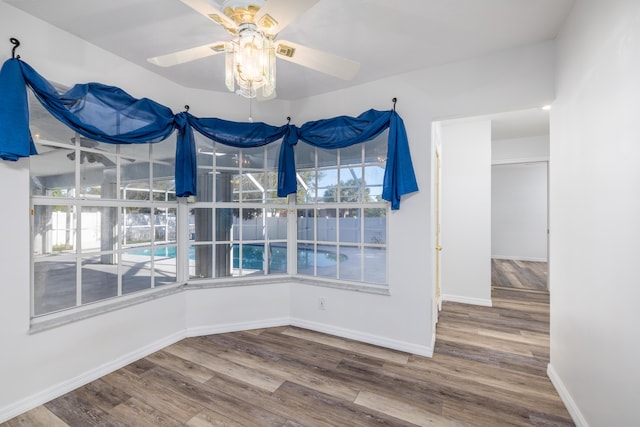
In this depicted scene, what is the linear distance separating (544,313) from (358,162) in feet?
10.6

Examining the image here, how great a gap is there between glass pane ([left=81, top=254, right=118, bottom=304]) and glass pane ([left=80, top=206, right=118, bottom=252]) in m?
0.09

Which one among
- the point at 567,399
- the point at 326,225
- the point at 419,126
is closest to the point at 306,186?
the point at 326,225

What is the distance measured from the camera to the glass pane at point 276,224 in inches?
130

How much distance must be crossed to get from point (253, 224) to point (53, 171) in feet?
5.65

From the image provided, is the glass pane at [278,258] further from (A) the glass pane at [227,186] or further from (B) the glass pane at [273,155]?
(B) the glass pane at [273,155]

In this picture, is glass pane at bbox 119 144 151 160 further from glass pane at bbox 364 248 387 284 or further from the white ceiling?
glass pane at bbox 364 248 387 284

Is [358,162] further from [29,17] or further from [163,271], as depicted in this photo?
[29,17]

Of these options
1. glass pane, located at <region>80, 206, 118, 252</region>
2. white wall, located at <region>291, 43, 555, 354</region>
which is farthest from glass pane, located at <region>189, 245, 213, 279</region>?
white wall, located at <region>291, 43, 555, 354</region>

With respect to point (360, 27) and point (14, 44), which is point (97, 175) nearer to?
point (14, 44)

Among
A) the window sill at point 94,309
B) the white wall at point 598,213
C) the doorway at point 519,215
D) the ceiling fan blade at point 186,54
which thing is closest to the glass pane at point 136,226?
the window sill at point 94,309

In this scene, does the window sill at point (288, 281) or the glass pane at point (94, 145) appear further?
the window sill at point (288, 281)

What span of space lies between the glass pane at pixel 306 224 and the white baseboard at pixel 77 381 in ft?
5.40

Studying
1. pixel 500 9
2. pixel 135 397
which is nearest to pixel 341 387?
pixel 135 397

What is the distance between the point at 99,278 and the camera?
93.7 inches
